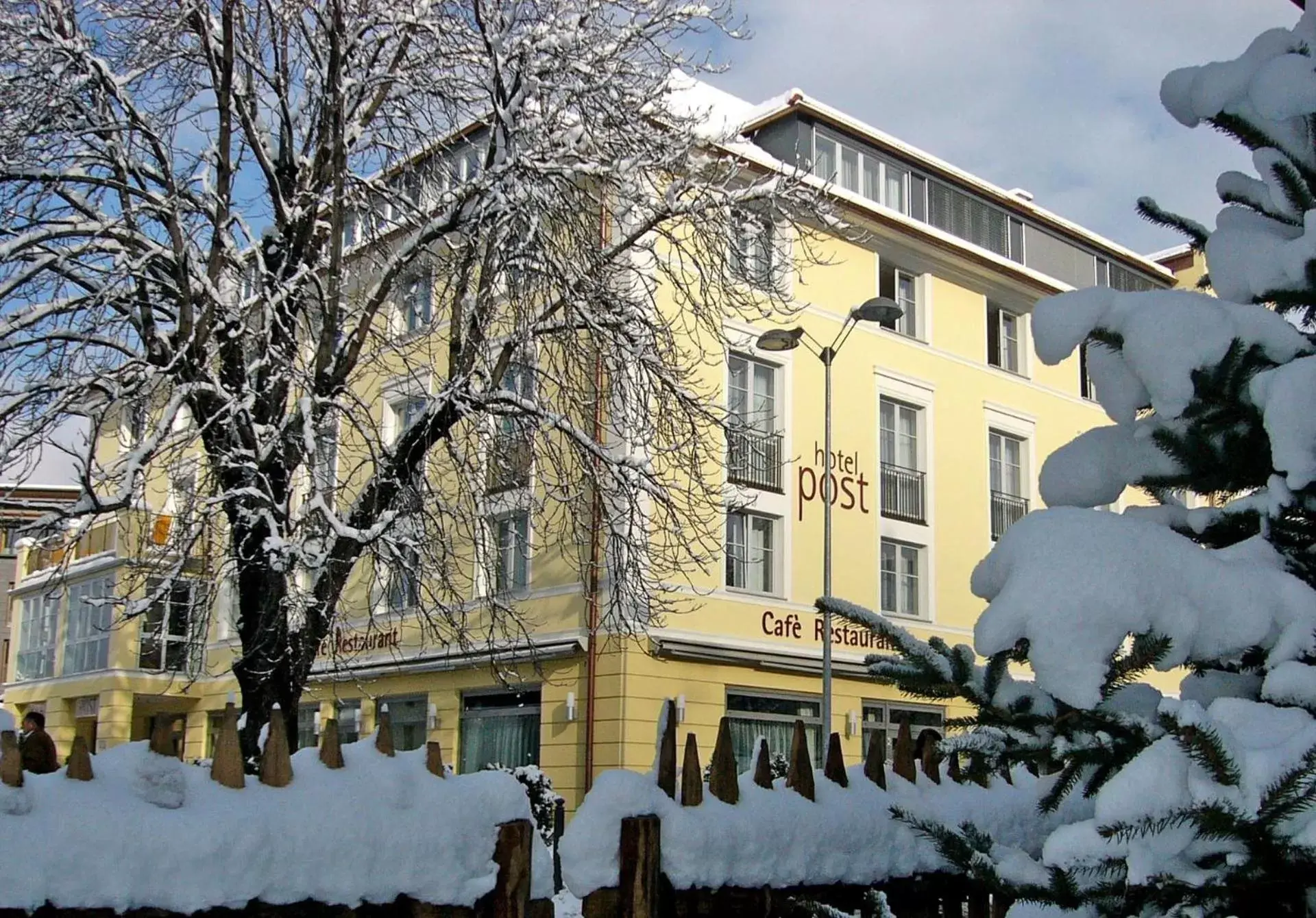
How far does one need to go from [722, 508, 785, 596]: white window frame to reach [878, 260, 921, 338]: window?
5749 millimetres

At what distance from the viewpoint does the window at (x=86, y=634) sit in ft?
116

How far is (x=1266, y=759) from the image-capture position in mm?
2057

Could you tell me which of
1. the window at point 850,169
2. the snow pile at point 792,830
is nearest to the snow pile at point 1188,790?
the snow pile at point 792,830

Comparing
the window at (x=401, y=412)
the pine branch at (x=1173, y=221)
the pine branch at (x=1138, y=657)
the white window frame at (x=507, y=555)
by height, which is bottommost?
the pine branch at (x=1138, y=657)

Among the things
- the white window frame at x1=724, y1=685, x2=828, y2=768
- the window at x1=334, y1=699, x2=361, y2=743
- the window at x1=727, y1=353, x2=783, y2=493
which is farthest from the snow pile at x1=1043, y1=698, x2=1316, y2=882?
the window at x1=334, y1=699, x2=361, y2=743

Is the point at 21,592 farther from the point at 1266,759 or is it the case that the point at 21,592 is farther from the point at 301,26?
the point at 1266,759

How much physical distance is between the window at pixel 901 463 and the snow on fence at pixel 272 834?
82.1ft

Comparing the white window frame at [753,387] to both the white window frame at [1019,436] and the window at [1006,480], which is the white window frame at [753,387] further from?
the window at [1006,480]

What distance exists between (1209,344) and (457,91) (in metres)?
11.9

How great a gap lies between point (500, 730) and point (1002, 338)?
1494 cm

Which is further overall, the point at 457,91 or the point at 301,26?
the point at 457,91

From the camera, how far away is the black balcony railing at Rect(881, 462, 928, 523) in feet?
90.9

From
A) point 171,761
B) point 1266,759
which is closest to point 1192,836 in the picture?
point 1266,759

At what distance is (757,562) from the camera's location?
2448 centimetres
